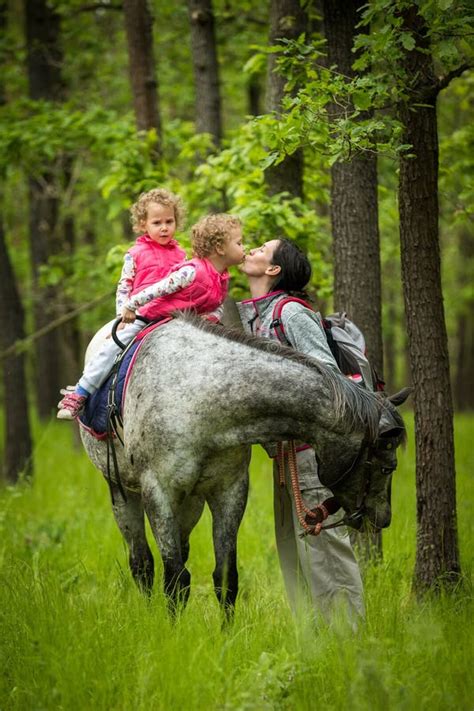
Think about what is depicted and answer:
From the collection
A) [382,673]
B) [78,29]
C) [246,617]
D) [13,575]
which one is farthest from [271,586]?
[78,29]

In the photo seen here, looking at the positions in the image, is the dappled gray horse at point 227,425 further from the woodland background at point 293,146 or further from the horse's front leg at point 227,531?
the woodland background at point 293,146

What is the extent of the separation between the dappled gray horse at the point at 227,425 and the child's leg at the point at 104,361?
0.87 feet

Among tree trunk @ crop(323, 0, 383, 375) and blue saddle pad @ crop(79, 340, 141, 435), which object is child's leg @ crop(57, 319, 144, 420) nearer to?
blue saddle pad @ crop(79, 340, 141, 435)

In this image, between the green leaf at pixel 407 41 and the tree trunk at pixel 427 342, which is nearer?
the green leaf at pixel 407 41

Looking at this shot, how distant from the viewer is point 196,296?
4359 mm

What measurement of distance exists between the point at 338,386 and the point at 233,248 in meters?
1.04

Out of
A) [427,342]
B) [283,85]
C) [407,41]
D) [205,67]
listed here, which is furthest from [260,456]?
[407,41]

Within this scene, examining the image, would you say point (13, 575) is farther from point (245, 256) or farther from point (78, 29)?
point (78, 29)

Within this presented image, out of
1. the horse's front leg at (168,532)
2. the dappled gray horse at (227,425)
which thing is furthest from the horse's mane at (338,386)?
the horse's front leg at (168,532)

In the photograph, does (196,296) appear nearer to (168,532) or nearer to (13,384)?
(168,532)

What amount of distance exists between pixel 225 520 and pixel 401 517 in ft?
9.14

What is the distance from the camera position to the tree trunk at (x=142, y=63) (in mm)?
8469

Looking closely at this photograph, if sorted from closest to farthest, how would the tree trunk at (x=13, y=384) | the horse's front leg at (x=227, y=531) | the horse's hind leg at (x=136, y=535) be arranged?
the horse's front leg at (x=227, y=531) < the horse's hind leg at (x=136, y=535) < the tree trunk at (x=13, y=384)

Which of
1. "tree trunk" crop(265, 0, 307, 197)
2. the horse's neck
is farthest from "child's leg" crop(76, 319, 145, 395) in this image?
"tree trunk" crop(265, 0, 307, 197)
